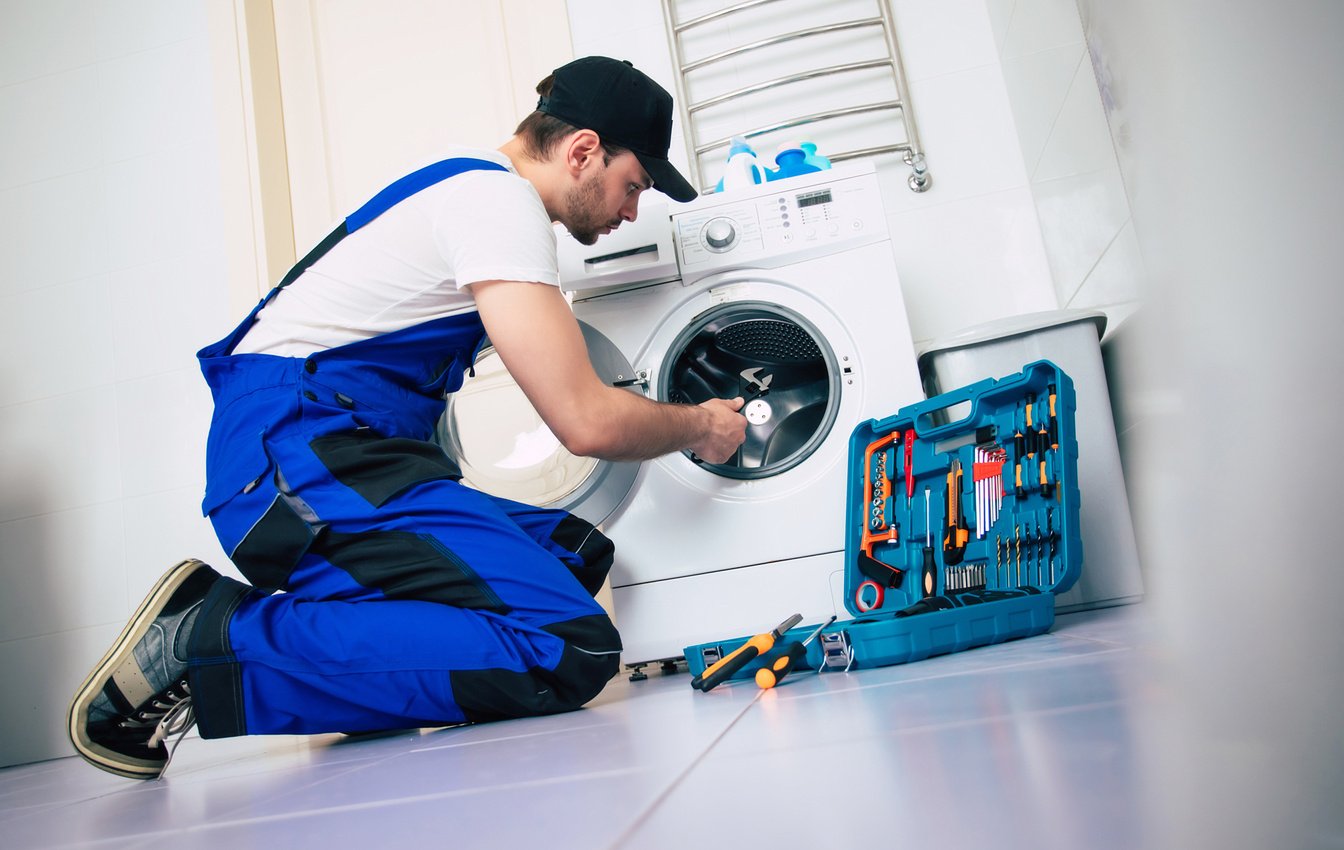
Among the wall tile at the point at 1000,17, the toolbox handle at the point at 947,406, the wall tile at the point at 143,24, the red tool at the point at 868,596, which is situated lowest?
the red tool at the point at 868,596

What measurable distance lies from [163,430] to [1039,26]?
2599 millimetres

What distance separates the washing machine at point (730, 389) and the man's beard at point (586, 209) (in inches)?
8.3

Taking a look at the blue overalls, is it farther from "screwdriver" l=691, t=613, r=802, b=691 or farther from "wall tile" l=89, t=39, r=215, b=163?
"wall tile" l=89, t=39, r=215, b=163

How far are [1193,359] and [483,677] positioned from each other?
1051mm

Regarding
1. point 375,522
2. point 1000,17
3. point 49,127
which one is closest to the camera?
point 375,522

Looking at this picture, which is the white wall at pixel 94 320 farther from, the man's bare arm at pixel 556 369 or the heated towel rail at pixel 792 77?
the man's bare arm at pixel 556 369

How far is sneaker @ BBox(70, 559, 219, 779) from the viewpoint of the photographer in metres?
1.09

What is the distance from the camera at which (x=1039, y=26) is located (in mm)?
1854

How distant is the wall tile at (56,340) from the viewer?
2.69 meters

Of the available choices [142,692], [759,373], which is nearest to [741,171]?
[759,373]

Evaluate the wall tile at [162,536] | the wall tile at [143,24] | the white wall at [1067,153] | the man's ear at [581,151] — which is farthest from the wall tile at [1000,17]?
the wall tile at [162,536]

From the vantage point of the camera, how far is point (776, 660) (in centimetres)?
119

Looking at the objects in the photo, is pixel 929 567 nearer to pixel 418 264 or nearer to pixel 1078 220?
pixel 1078 220

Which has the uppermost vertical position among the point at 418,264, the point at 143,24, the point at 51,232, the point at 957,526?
the point at 143,24
